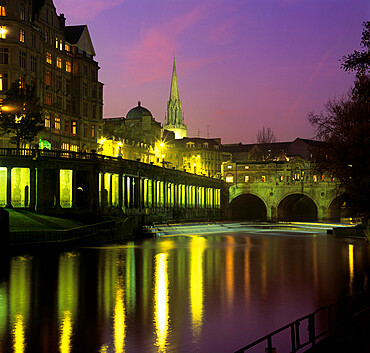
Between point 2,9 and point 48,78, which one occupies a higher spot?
point 2,9

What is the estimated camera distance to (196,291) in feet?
101

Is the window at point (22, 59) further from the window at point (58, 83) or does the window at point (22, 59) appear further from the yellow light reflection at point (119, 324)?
the yellow light reflection at point (119, 324)

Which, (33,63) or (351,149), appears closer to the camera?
(351,149)

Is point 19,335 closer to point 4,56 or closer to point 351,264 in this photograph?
point 351,264

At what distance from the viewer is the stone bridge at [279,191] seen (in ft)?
413

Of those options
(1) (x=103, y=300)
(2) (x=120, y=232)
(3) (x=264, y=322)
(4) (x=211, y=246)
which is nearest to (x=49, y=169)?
(2) (x=120, y=232)

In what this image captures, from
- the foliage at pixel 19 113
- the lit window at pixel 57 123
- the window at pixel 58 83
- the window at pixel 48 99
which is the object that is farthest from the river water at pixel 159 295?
the window at pixel 58 83

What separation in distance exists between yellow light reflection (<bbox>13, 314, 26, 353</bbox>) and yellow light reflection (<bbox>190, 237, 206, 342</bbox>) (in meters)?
6.57

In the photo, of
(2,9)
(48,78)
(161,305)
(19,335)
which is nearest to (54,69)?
(48,78)

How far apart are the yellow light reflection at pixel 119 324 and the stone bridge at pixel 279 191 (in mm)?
101558

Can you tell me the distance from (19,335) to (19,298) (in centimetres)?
745

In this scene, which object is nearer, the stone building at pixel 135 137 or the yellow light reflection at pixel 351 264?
the yellow light reflection at pixel 351 264

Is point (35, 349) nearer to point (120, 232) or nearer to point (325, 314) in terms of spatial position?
point (325, 314)

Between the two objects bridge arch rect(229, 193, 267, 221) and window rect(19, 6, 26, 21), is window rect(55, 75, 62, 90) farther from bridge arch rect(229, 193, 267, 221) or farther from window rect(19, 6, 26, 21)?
bridge arch rect(229, 193, 267, 221)
